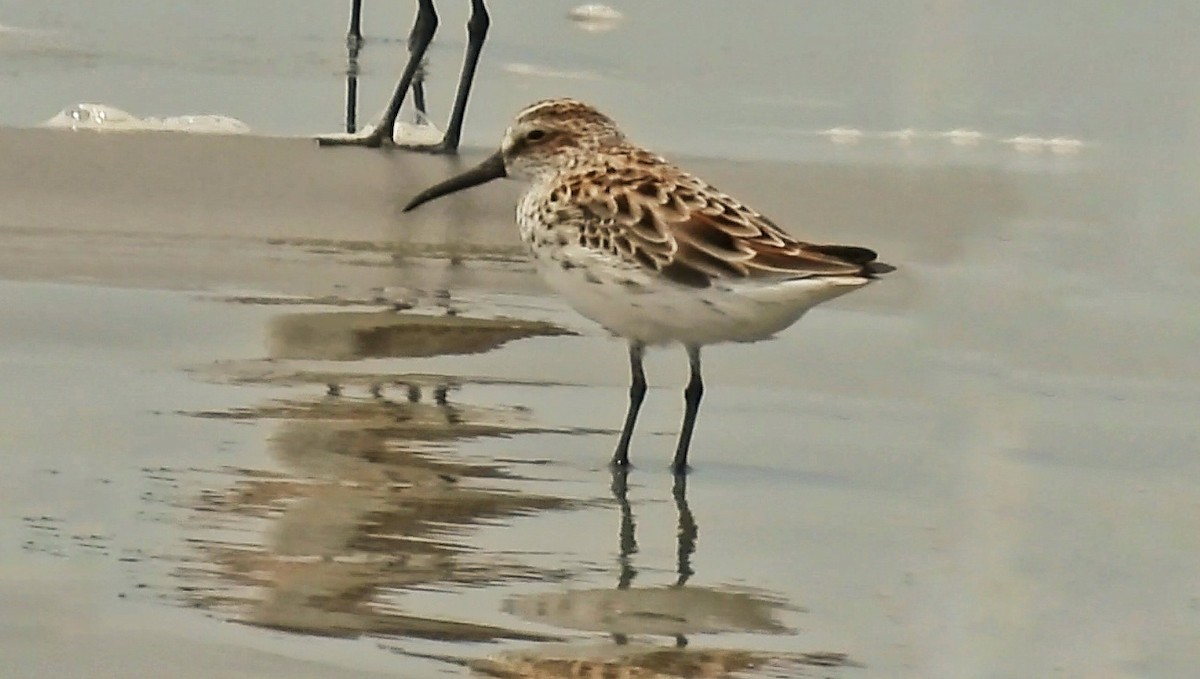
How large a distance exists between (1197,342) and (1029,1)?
773 centimetres

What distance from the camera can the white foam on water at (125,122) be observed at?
9.57 meters

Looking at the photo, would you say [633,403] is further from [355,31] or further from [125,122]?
[355,31]

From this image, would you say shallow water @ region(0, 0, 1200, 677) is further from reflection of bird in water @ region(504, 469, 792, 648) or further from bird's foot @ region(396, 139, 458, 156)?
bird's foot @ region(396, 139, 458, 156)

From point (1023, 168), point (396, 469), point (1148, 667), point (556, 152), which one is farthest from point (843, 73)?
point (1148, 667)

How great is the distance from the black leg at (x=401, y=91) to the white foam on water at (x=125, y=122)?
0.64 meters

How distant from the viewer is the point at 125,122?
382 inches

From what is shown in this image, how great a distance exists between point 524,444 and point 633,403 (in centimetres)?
28

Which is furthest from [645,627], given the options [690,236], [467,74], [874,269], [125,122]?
[125,122]

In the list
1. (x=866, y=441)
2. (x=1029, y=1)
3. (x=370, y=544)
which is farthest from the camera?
(x=1029, y=1)

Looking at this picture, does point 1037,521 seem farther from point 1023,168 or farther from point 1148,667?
point 1023,168

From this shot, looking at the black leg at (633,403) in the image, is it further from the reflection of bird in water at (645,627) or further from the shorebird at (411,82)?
the shorebird at (411,82)

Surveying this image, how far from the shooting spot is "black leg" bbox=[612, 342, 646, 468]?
573 centimetres

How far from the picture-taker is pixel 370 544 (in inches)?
192

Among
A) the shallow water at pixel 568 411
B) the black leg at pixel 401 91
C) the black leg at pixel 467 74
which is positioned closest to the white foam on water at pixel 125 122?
the shallow water at pixel 568 411
